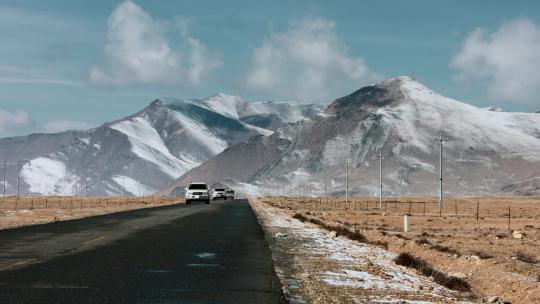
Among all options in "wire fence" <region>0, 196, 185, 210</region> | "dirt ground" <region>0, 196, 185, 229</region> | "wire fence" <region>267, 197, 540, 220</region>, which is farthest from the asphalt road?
"wire fence" <region>0, 196, 185, 210</region>

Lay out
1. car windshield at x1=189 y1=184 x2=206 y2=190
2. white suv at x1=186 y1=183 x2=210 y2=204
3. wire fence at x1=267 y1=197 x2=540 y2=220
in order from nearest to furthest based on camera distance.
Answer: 1. wire fence at x1=267 y1=197 x2=540 y2=220
2. white suv at x1=186 y1=183 x2=210 y2=204
3. car windshield at x1=189 y1=184 x2=206 y2=190

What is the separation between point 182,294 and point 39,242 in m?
13.2

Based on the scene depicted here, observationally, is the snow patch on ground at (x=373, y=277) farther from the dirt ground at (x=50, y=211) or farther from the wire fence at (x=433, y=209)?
the wire fence at (x=433, y=209)

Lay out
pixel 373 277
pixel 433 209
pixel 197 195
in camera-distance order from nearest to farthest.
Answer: pixel 373 277 < pixel 197 195 < pixel 433 209

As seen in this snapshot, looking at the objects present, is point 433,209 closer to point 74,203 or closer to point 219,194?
point 219,194

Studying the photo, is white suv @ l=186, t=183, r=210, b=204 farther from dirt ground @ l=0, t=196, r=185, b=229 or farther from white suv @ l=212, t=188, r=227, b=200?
white suv @ l=212, t=188, r=227, b=200

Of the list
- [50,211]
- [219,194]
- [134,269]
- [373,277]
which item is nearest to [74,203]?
[219,194]

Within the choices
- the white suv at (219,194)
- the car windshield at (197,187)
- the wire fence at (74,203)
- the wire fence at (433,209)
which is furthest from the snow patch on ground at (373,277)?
the white suv at (219,194)

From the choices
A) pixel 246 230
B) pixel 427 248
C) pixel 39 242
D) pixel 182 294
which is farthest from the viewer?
pixel 246 230

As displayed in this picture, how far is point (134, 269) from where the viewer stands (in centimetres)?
1698

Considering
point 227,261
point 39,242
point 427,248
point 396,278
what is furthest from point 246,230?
point 396,278

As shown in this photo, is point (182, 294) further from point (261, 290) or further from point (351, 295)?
point (351, 295)

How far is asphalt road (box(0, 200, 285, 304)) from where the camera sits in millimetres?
12875

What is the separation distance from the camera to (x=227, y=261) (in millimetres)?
19641
